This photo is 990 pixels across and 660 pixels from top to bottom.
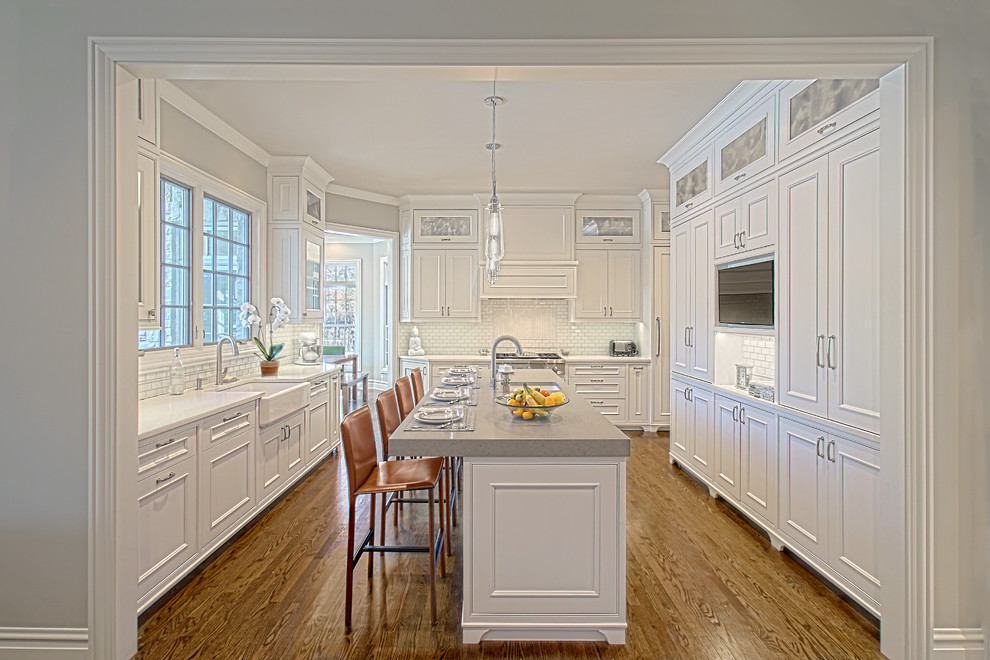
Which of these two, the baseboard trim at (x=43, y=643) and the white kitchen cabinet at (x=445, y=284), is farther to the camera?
the white kitchen cabinet at (x=445, y=284)

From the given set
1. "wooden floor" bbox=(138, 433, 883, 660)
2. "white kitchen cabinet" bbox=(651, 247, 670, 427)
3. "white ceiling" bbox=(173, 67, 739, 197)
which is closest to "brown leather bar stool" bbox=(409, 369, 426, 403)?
"wooden floor" bbox=(138, 433, 883, 660)

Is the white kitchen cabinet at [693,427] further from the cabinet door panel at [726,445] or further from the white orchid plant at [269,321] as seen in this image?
the white orchid plant at [269,321]

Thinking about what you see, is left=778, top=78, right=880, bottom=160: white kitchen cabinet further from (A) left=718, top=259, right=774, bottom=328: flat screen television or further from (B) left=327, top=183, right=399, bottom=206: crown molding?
(B) left=327, top=183, right=399, bottom=206: crown molding

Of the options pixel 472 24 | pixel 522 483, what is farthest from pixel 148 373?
pixel 472 24

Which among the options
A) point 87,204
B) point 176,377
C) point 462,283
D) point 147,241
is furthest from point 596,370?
point 87,204

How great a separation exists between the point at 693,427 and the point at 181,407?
12.2 ft

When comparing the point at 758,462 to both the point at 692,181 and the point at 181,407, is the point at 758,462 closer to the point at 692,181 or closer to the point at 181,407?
the point at 692,181

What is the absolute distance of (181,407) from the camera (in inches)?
122

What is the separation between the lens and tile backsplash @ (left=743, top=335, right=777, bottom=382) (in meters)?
3.79

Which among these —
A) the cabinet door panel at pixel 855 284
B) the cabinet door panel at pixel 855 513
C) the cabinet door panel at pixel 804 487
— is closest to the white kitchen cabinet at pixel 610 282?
the cabinet door panel at pixel 804 487

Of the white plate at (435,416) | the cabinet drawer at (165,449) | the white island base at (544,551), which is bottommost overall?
the white island base at (544,551)

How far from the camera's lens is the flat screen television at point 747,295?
137 inches

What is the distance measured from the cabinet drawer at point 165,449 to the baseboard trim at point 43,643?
1.98 ft

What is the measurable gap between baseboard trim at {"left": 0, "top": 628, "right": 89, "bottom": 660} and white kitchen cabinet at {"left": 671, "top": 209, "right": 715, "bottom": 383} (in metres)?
3.93
